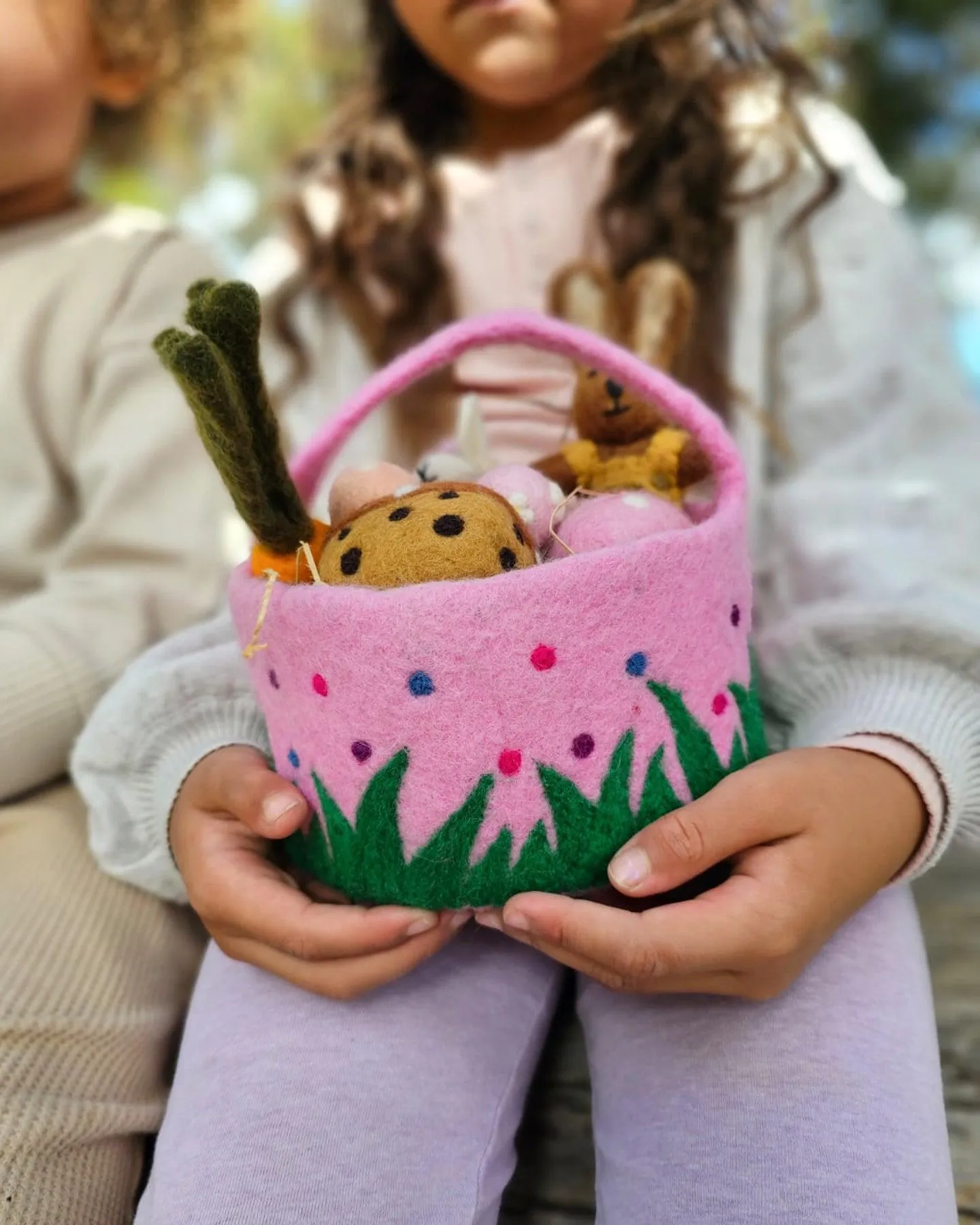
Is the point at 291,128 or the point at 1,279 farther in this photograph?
the point at 291,128

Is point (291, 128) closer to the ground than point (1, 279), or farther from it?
closer to the ground

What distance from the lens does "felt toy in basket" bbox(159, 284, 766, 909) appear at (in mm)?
393

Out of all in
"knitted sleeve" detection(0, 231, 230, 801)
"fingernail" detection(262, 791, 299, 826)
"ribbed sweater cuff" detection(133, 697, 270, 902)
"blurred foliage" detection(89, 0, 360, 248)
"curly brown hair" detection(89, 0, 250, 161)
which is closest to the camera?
"fingernail" detection(262, 791, 299, 826)

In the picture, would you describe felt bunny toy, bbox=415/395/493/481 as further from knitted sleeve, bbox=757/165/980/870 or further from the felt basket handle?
knitted sleeve, bbox=757/165/980/870

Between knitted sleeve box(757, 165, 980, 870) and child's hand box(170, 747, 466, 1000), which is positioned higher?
child's hand box(170, 747, 466, 1000)

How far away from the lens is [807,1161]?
0.45 metres

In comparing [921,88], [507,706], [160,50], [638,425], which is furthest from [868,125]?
[507,706]

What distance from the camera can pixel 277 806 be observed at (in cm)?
47

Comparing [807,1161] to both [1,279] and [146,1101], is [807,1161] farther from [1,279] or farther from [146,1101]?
[1,279]

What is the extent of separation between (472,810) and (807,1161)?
0.77 ft

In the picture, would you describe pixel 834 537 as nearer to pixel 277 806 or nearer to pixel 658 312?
pixel 658 312

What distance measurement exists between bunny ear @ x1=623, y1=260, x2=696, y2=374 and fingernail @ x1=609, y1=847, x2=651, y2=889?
341mm

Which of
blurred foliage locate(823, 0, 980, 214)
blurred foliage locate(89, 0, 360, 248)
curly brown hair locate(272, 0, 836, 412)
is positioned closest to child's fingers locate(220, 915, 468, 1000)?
curly brown hair locate(272, 0, 836, 412)

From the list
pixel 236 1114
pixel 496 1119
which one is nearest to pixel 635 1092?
pixel 496 1119
